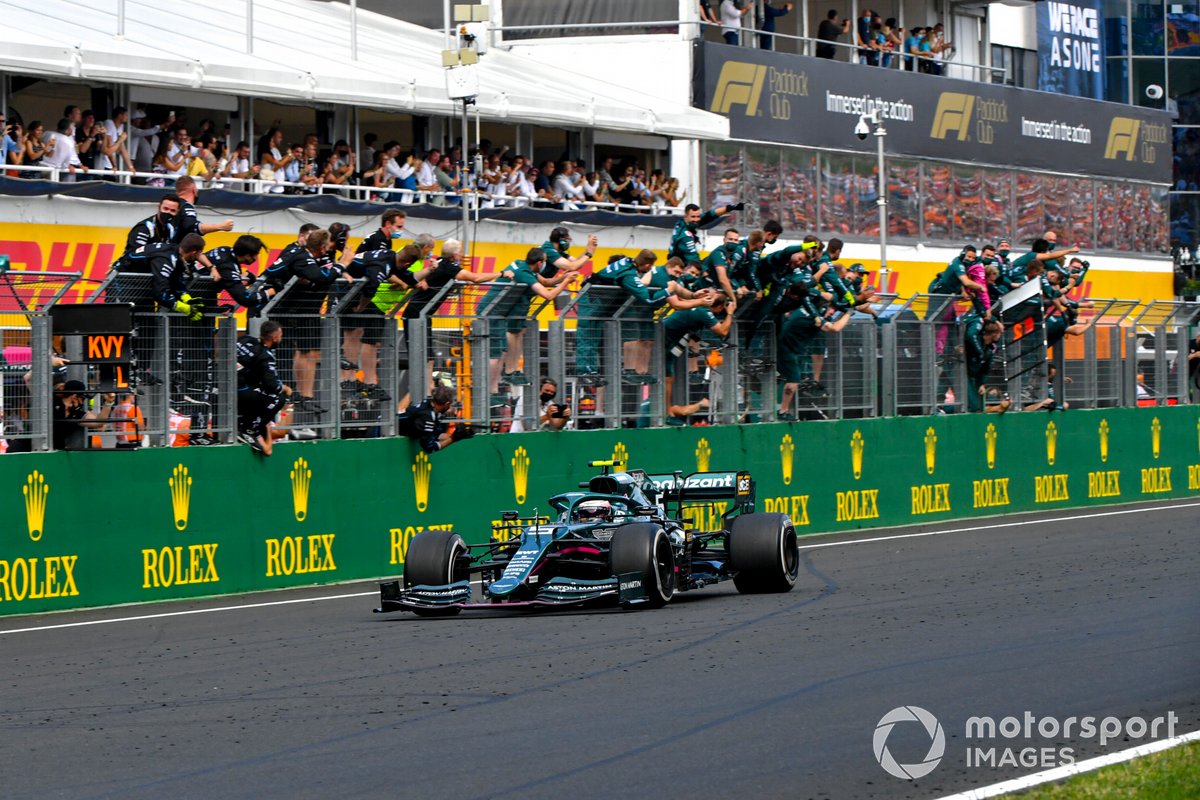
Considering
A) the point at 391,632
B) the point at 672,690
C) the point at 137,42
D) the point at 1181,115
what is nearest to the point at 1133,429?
the point at 137,42

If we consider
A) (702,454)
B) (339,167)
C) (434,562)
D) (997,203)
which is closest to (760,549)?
(434,562)

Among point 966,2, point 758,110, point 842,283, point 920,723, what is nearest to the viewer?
point 920,723

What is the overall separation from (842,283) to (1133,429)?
22.7ft

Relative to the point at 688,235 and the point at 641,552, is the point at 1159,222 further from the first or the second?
the point at 641,552

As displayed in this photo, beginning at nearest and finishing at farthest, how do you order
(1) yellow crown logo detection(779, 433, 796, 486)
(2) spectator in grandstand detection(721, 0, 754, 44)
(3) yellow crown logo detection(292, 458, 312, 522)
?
(3) yellow crown logo detection(292, 458, 312, 522) < (1) yellow crown logo detection(779, 433, 796, 486) < (2) spectator in grandstand detection(721, 0, 754, 44)

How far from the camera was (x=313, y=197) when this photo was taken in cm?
2442

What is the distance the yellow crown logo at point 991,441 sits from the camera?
2358 centimetres

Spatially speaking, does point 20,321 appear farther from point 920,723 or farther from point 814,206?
point 814,206

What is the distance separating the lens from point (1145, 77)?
5409 centimetres

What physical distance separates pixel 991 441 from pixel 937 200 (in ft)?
58.8

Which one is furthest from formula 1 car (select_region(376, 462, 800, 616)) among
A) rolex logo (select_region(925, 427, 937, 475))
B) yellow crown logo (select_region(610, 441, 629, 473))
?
rolex logo (select_region(925, 427, 937, 475))

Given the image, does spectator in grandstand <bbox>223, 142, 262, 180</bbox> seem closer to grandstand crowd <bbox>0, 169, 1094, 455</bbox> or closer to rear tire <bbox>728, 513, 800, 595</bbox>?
grandstand crowd <bbox>0, 169, 1094, 455</bbox>

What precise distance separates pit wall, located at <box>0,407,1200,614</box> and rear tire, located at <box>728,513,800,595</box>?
401 centimetres

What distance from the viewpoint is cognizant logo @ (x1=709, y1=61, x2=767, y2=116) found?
3478 cm
